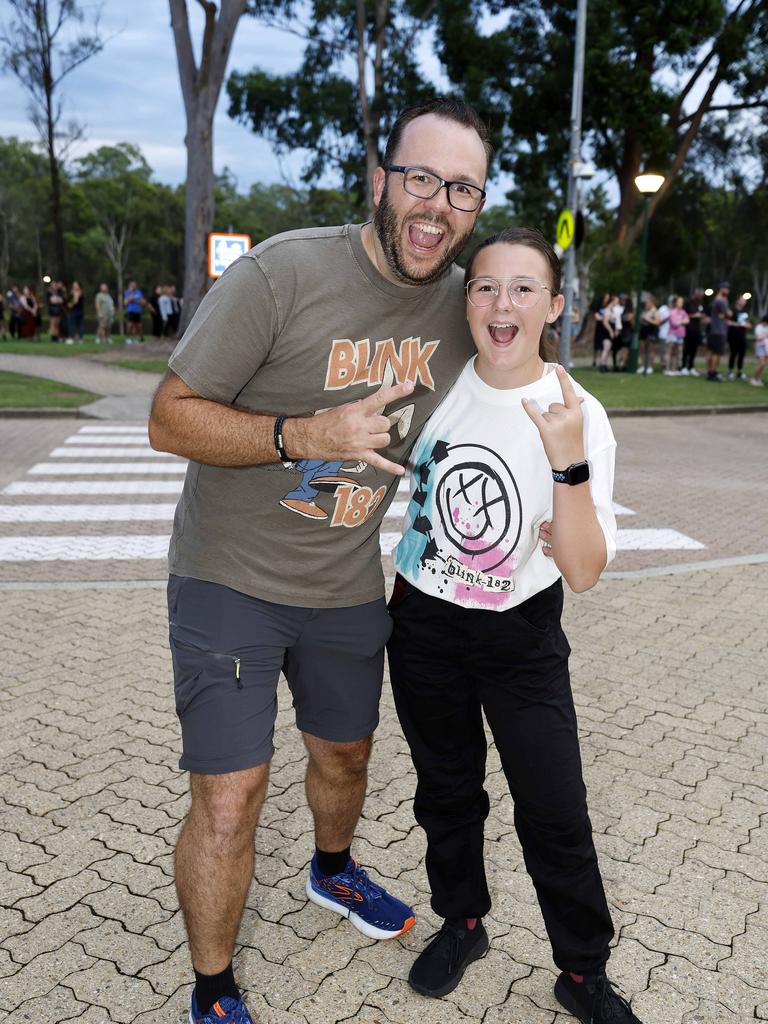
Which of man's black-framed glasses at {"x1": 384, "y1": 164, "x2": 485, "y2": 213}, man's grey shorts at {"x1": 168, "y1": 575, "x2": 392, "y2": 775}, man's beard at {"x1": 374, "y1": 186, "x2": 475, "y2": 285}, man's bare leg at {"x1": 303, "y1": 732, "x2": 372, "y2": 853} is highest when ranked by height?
man's black-framed glasses at {"x1": 384, "y1": 164, "x2": 485, "y2": 213}

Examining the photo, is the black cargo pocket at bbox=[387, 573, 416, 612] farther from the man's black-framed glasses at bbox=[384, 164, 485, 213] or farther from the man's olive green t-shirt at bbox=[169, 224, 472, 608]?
the man's black-framed glasses at bbox=[384, 164, 485, 213]

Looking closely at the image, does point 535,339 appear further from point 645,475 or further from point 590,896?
point 645,475

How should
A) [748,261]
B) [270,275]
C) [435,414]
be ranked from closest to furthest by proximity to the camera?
[270,275], [435,414], [748,261]

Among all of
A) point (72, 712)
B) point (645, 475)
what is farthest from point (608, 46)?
point (72, 712)

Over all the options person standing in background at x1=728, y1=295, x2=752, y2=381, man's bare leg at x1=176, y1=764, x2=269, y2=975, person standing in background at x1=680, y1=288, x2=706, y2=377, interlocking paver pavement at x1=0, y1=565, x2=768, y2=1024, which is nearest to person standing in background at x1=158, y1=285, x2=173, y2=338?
person standing in background at x1=680, y1=288, x2=706, y2=377

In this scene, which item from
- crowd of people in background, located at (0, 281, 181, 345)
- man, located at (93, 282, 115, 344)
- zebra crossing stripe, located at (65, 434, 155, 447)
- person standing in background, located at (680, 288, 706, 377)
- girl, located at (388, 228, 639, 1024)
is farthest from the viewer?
crowd of people in background, located at (0, 281, 181, 345)

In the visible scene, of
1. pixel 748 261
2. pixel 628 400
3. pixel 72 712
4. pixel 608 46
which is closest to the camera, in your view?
pixel 72 712

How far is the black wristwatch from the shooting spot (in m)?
2.21

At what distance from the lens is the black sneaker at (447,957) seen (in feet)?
8.67

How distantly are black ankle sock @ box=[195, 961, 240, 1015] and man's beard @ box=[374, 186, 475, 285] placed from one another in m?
1.78

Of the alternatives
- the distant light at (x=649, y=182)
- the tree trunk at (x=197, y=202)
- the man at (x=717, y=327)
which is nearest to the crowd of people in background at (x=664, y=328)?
the man at (x=717, y=327)

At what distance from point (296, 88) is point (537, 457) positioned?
33.2 metres

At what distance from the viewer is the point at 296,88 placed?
32312mm

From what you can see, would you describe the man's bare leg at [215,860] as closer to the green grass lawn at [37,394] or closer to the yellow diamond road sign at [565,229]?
the green grass lawn at [37,394]
